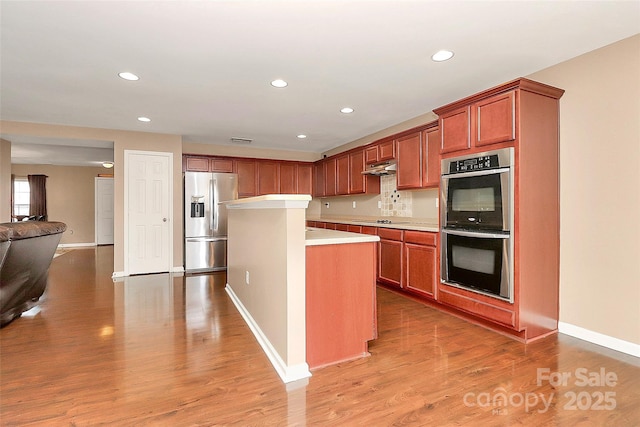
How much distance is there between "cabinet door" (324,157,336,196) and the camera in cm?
612

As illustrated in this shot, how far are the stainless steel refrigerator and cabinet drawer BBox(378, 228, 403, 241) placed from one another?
291 centimetres

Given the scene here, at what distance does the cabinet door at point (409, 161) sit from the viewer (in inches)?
158

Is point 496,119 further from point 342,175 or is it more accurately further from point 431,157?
point 342,175

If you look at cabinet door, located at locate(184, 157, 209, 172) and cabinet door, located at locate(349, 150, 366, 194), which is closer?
cabinet door, located at locate(349, 150, 366, 194)

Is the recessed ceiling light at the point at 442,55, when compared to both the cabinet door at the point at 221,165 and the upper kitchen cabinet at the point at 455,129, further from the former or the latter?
the cabinet door at the point at 221,165

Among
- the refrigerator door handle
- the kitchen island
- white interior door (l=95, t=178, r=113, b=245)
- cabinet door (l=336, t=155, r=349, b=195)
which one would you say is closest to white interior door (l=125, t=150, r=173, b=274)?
the refrigerator door handle

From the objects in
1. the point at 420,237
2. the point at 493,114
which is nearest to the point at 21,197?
the point at 420,237

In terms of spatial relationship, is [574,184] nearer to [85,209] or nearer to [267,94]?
[267,94]

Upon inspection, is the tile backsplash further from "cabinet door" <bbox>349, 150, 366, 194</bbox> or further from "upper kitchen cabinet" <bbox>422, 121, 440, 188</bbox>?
"upper kitchen cabinet" <bbox>422, 121, 440, 188</bbox>

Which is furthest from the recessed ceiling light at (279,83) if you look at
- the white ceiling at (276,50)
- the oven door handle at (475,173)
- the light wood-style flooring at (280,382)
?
the light wood-style flooring at (280,382)

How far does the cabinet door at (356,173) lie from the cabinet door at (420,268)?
1.81 meters

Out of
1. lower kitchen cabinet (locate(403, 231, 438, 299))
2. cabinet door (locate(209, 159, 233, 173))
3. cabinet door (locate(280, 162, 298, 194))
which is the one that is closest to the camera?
lower kitchen cabinet (locate(403, 231, 438, 299))

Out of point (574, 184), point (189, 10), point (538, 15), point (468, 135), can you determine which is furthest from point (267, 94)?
point (574, 184)

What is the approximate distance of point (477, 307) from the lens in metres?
2.93
